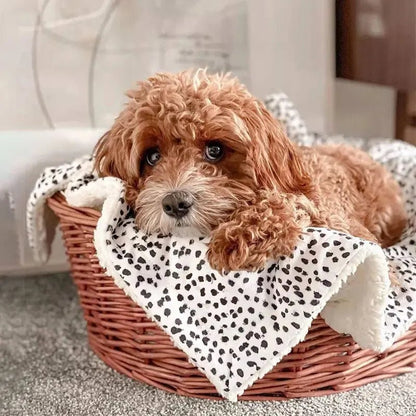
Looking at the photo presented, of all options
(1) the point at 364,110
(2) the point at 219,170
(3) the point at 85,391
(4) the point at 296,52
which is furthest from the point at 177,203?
(1) the point at 364,110

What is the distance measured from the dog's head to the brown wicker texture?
18cm

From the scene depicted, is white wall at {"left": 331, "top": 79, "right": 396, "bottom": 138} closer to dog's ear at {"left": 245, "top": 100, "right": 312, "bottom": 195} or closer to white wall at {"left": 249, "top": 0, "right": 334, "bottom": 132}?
white wall at {"left": 249, "top": 0, "right": 334, "bottom": 132}

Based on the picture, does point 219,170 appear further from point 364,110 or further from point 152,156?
point 364,110

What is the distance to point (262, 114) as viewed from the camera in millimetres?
1572

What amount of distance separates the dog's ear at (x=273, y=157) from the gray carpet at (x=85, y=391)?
456 mm

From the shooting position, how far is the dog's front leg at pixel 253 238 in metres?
1.38

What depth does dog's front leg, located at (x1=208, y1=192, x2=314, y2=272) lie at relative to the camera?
1380 millimetres

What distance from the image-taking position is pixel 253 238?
1.38 meters

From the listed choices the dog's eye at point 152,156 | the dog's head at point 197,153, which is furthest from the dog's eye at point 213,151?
the dog's eye at point 152,156

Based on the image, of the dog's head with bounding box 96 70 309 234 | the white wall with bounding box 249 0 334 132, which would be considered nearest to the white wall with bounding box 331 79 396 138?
the white wall with bounding box 249 0 334 132

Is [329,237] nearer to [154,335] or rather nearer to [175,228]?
[175,228]

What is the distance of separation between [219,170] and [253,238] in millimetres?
208

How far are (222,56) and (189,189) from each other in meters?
1.12

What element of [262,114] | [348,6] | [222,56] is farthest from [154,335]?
[348,6]
